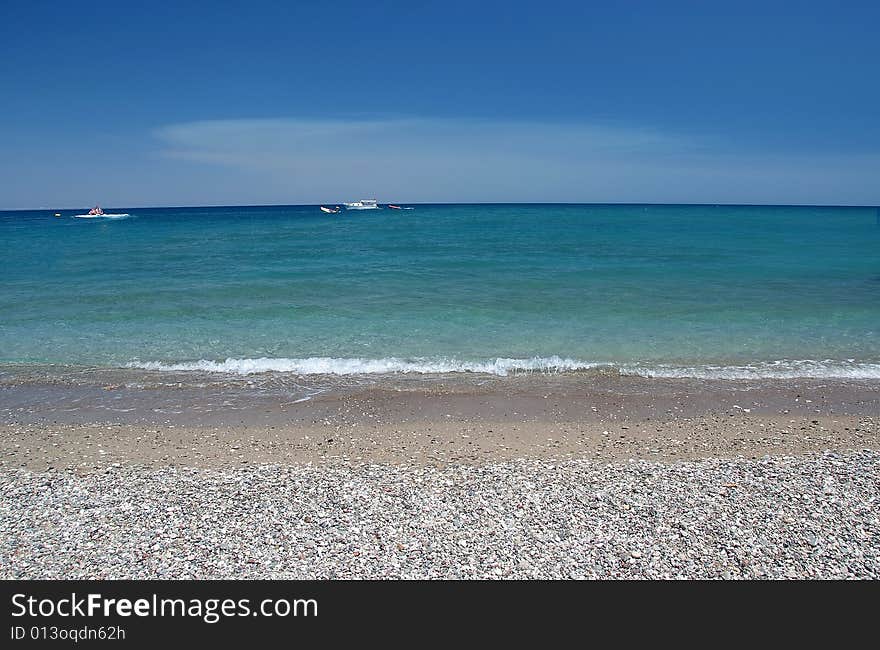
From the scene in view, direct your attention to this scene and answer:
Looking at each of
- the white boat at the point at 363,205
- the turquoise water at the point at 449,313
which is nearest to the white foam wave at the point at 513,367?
the turquoise water at the point at 449,313

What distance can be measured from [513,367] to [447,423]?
3717mm

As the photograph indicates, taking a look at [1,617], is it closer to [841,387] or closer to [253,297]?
[841,387]

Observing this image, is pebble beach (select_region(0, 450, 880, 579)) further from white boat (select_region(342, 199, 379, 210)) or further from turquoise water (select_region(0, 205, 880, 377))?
white boat (select_region(342, 199, 379, 210))

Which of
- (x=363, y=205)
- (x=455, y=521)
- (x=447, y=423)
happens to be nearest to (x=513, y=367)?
(x=447, y=423)

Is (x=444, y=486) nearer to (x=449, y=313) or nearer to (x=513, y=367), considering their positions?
(x=513, y=367)

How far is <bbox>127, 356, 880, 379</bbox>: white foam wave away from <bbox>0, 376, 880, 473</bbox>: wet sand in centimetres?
57

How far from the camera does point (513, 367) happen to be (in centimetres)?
1294

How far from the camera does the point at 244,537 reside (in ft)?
19.1

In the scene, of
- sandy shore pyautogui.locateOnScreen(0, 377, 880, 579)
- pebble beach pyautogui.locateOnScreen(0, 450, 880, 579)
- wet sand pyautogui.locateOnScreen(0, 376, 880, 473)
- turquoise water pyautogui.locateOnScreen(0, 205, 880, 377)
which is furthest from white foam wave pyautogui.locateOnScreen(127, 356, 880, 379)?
pebble beach pyautogui.locateOnScreen(0, 450, 880, 579)

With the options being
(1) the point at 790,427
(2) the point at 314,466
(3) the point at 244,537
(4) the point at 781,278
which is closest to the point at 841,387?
(1) the point at 790,427

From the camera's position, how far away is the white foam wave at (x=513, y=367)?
12.3 metres

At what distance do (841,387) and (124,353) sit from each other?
1630 centimetres

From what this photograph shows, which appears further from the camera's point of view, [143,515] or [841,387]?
[841,387]

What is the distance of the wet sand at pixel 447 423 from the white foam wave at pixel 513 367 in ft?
1.87
